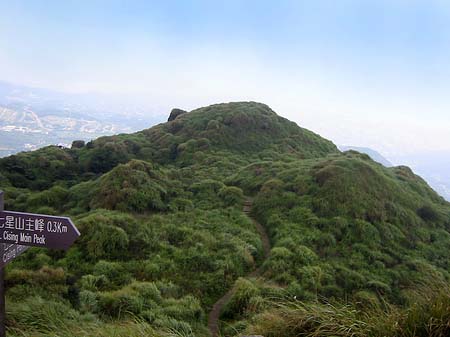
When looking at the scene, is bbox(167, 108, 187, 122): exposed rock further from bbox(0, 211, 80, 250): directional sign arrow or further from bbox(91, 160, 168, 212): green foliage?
bbox(0, 211, 80, 250): directional sign arrow

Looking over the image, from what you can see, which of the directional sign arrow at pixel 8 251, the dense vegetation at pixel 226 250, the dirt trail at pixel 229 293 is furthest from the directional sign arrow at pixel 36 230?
the dirt trail at pixel 229 293

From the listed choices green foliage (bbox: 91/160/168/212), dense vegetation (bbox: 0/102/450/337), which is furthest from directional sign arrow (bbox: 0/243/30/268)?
green foliage (bbox: 91/160/168/212)

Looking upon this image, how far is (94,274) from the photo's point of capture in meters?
13.2

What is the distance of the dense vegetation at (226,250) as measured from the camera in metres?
6.30

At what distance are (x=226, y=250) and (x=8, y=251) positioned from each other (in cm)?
1292

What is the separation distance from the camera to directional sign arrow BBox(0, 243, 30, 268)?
16.0 ft

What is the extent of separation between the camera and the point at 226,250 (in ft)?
56.5

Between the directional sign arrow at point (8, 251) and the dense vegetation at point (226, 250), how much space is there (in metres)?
1.58

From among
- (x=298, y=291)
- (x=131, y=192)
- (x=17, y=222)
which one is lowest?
(x=298, y=291)

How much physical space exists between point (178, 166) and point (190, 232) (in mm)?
17995

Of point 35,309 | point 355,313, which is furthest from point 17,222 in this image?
point 355,313

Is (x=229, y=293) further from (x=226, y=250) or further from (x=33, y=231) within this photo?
(x=33, y=231)

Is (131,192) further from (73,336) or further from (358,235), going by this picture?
(73,336)

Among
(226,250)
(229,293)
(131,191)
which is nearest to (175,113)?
(131,191)
